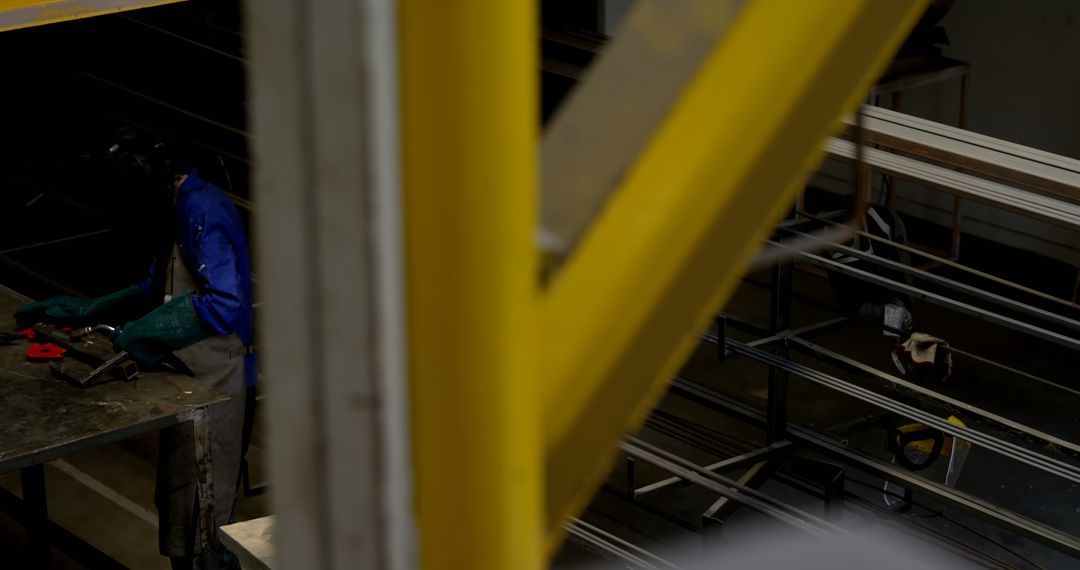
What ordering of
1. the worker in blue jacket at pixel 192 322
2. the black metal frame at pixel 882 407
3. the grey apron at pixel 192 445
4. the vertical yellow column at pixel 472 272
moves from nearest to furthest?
the vertical yellow column at pixel 472 272 < the black metal frame at pixel 882 407 < the worker in blue jacket at pixel 192 322 < the grey apron at pixel 192 445

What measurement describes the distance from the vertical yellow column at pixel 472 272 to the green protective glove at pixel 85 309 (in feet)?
15.4

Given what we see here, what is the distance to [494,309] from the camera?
1.21ft

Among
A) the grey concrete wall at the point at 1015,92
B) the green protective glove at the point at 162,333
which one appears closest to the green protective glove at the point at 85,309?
the green protective glove at the point at 162,333

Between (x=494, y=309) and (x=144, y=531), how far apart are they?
18.4ft

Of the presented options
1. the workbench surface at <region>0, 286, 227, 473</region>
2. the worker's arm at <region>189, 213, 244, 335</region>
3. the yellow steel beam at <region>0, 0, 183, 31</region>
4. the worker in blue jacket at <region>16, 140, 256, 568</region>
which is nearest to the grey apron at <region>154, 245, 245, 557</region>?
the worker in blue jacket at <region>16, 140, 256, 568</region>

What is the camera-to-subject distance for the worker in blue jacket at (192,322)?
451cm

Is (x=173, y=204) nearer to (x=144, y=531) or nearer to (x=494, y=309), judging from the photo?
(x=144, y=531)

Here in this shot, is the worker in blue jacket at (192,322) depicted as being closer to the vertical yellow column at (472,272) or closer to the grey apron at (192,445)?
the grey apron at (192,445)

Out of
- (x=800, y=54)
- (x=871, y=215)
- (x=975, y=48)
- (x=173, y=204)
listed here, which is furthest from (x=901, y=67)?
(x=800, y=54)

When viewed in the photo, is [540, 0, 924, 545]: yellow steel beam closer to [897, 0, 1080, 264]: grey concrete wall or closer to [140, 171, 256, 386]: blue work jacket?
[140, 171, 256, 386]: blue work jacket

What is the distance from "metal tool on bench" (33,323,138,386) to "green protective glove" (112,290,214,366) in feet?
0.20

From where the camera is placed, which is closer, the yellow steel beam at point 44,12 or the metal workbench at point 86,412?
the yellow steel beam at point 44,12

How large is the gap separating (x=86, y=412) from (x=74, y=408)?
0.19 ft

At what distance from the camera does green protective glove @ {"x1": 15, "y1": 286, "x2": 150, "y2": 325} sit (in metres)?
4.75
